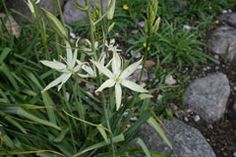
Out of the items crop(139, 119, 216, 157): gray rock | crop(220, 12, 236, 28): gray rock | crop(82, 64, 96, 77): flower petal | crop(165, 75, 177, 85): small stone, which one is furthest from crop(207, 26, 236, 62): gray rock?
crop(82, 64, 96, 77): flower petal

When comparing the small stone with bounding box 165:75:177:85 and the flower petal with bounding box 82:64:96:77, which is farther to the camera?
the small stone with bounding box 165:75:177:85

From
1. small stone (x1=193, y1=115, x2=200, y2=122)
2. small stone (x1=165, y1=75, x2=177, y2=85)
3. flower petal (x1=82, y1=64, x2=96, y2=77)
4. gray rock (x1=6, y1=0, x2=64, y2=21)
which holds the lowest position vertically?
small stone (x1=193, y1=115, x2=200, y2=122)

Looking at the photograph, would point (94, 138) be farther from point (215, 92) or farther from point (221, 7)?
point (221, 7)

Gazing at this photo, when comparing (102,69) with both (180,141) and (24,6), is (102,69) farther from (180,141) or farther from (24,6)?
(24,6)

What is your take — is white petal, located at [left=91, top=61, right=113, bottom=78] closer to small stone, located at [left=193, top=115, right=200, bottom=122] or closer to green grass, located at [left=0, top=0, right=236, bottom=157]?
green grass, located at [left=0, top=0, right=236, bottom=157]

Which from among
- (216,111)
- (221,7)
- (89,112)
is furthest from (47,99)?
(221,7)

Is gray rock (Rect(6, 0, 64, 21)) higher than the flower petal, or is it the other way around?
the flower petal

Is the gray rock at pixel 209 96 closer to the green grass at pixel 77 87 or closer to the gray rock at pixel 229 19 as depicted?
the green grass at pixel 77 87
